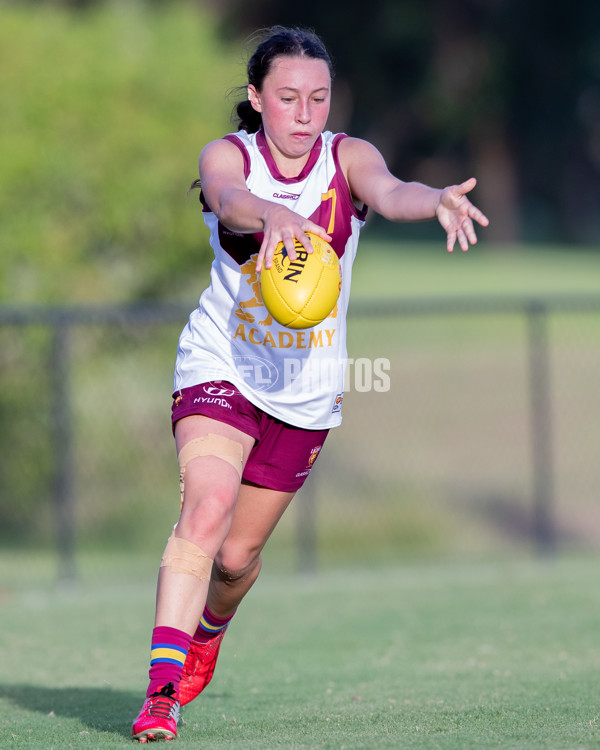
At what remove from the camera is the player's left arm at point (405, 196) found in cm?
421

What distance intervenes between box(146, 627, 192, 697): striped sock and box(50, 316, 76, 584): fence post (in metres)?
6.65

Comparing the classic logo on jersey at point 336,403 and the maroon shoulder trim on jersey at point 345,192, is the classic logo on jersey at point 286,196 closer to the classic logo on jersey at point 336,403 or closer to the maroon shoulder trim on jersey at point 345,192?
the maroon shoulder trim on jersey at point 345,192

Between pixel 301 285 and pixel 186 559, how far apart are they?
1.08 meters

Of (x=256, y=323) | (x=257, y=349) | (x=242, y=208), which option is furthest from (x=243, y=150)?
(x=257, y=349)

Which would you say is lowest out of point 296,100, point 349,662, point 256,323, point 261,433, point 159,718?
point 349,662

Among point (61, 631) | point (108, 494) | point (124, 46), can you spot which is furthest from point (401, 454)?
point (61, 631)

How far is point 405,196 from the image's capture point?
4375 mm

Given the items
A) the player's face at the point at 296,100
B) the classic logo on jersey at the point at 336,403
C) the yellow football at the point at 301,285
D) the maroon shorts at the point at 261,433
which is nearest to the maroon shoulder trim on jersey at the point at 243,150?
the player's face at the point at 296,100

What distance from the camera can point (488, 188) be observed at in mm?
47000

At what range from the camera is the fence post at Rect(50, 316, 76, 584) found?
10703mm

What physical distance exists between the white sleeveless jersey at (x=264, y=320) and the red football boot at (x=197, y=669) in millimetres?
1086

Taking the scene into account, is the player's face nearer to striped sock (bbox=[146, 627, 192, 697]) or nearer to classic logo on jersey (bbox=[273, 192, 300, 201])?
classic logo on jersey (bbox=[273, 192, 300, 201])

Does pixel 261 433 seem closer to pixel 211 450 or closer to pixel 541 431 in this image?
pixel 211 450

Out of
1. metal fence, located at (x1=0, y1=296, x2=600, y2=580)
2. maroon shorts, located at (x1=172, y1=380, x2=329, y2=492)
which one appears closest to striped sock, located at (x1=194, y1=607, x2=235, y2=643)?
maroon shorts, located at (x1=172, y1=380, x2=329, y2=492)
